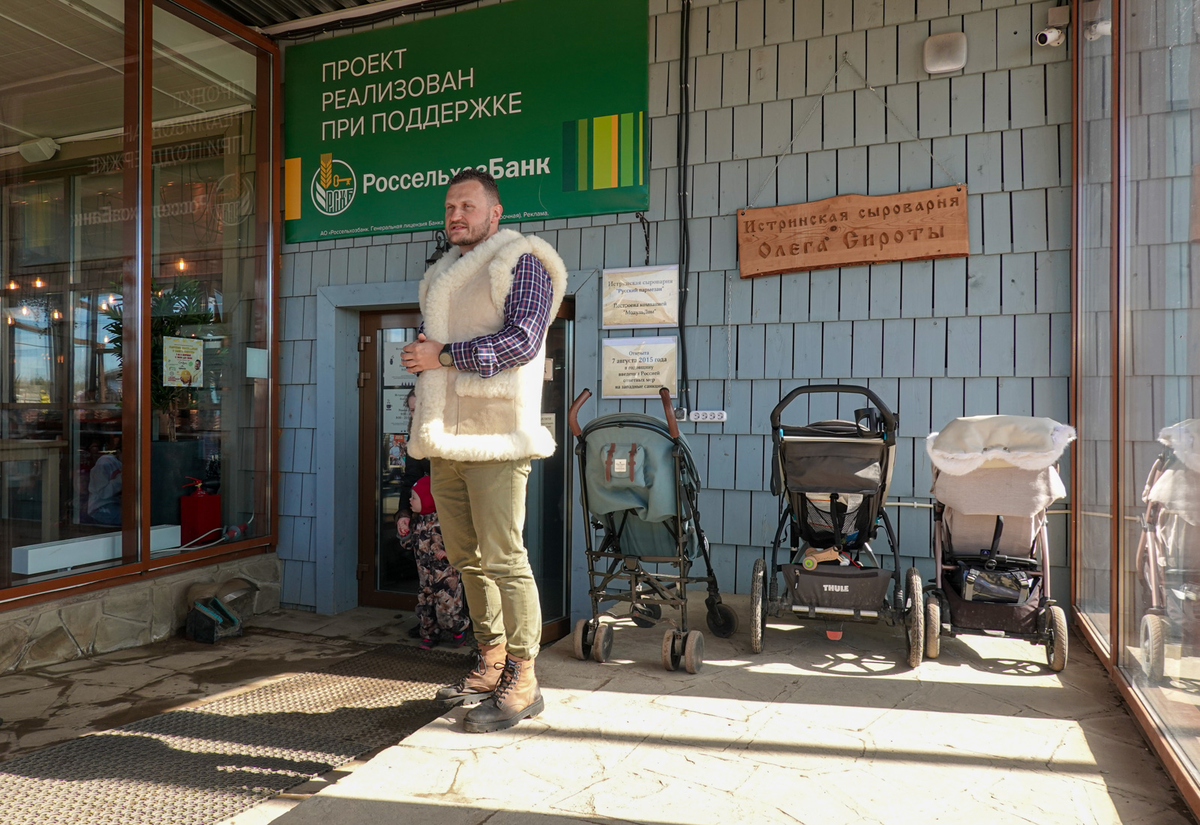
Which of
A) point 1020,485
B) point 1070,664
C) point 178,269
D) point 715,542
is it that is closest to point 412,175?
point 178,269

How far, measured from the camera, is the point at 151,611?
4.54 m

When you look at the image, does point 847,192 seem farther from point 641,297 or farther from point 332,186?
point 332,186

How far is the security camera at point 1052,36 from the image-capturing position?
368cm

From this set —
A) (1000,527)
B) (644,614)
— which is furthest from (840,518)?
(644,614)

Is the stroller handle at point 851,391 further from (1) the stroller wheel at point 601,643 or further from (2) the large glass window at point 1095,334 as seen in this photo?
(1) the stroller wheel at point 601,643

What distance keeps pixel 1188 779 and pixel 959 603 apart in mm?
1145

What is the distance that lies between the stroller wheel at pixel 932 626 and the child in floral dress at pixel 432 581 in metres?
2.43

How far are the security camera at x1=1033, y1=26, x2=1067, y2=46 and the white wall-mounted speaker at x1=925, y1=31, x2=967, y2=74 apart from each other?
1.08 feet

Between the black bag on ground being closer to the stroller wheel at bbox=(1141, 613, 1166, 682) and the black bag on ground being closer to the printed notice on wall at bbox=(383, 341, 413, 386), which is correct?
the printed notice on wall at bbox=(383, 341, 413, 386)

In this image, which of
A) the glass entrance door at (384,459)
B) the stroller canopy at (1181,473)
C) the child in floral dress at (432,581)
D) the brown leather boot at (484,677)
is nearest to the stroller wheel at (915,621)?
the stroller canopy at (1181,473)

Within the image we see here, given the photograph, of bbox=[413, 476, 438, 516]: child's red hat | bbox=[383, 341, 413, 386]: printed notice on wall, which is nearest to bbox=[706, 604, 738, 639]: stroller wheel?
bbox=[413, 476, 438, 516]: child's red hat

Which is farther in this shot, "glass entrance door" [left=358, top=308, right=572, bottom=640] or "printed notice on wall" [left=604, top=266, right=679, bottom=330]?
"glass entrance door" [left=358, top=308, right=572, bottom=640]

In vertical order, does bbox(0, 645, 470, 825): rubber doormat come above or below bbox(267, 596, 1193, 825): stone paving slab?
below

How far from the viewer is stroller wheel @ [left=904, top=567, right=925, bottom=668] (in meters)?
2.96
